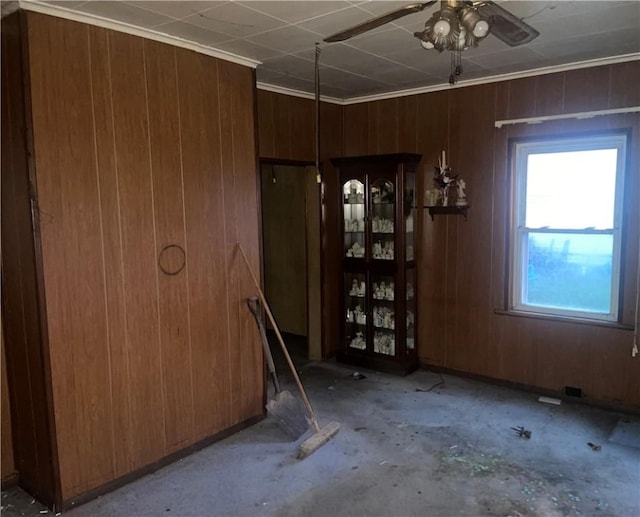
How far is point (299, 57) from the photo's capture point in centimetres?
337

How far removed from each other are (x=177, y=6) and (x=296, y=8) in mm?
590

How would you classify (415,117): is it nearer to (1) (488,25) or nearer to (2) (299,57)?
(2) (299,57)

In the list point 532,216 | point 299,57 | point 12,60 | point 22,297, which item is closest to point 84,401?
point 22,297

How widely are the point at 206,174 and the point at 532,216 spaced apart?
2608mm

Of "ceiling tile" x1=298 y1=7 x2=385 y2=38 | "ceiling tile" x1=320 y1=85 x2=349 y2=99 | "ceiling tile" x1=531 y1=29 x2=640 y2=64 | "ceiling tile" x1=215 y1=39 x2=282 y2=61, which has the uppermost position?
"ceiling tile" x1=320 y1=85 x2=349 y2=99

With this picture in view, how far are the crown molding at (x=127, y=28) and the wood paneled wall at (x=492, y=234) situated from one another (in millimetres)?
1708

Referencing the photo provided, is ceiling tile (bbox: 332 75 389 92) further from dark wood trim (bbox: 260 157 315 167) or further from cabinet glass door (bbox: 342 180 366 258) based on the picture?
cabinet glass door (bbox: 342 180 366 258)

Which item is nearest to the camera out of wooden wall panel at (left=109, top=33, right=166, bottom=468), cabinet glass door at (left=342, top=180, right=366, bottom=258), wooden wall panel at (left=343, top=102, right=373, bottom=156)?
wooden wall panel at (left=109, top=33, right=166, bottom=468)

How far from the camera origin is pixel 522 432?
3373mm

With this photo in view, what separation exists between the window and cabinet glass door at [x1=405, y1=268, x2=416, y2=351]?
2.90 ft

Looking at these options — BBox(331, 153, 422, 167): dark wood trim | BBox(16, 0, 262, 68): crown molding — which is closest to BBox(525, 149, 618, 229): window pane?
BBox(331, 153, 422, 167): dark wood trim

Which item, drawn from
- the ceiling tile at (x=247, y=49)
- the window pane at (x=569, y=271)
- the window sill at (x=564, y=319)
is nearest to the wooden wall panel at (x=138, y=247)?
the ceiling tile at (x=247, y=49)

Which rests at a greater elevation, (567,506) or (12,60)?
(12,60)

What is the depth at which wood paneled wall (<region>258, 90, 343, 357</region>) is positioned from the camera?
421cm
